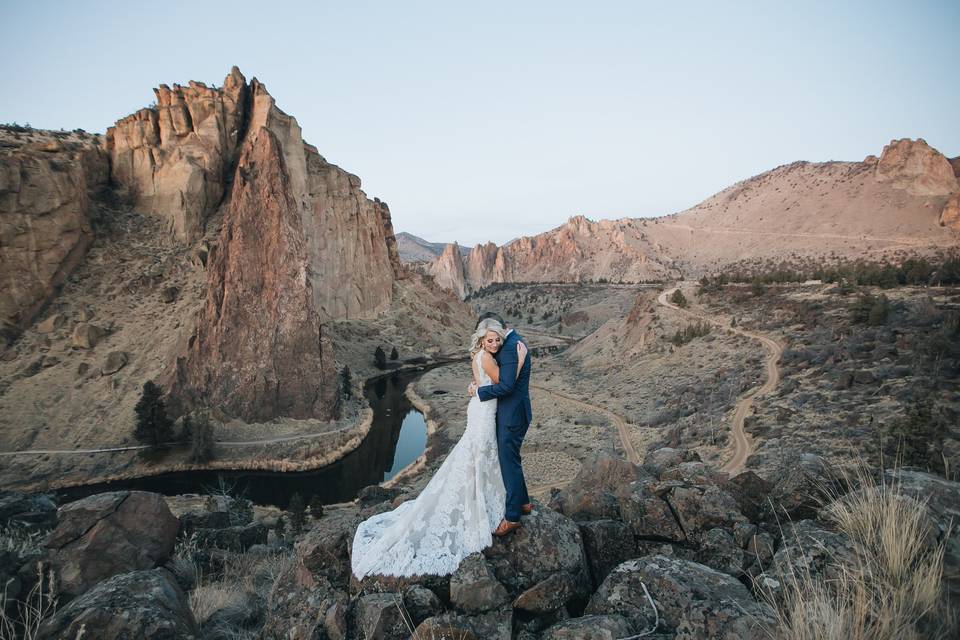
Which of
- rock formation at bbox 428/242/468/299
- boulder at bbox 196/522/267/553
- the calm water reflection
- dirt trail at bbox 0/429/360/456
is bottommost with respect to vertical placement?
the calm water reflection

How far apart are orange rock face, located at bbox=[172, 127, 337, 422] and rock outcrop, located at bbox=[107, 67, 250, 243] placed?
492cm

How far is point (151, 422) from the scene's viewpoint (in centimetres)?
2241

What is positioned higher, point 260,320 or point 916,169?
point 916,169

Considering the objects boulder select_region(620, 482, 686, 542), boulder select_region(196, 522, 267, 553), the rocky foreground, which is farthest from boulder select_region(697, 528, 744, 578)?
boulder select_region(196, 522, 267, 553)

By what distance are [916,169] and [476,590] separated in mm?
106397

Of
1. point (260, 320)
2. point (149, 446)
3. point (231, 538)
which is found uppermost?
point (260, 320)

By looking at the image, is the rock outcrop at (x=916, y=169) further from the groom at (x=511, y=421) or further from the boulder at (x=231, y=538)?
the boulder at (x=231, y=538)

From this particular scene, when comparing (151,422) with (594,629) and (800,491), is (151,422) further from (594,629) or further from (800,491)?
(800,491)

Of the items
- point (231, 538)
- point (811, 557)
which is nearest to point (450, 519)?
point (811, 557)

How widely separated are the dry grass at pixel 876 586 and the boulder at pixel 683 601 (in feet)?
0.70

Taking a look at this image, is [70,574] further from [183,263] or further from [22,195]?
[22,195]

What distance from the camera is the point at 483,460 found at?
4.42 metres

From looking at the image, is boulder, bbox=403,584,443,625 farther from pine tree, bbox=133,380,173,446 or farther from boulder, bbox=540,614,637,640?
pine tree, bbox=133,380,173,446

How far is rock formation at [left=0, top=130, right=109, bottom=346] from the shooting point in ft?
81.5
